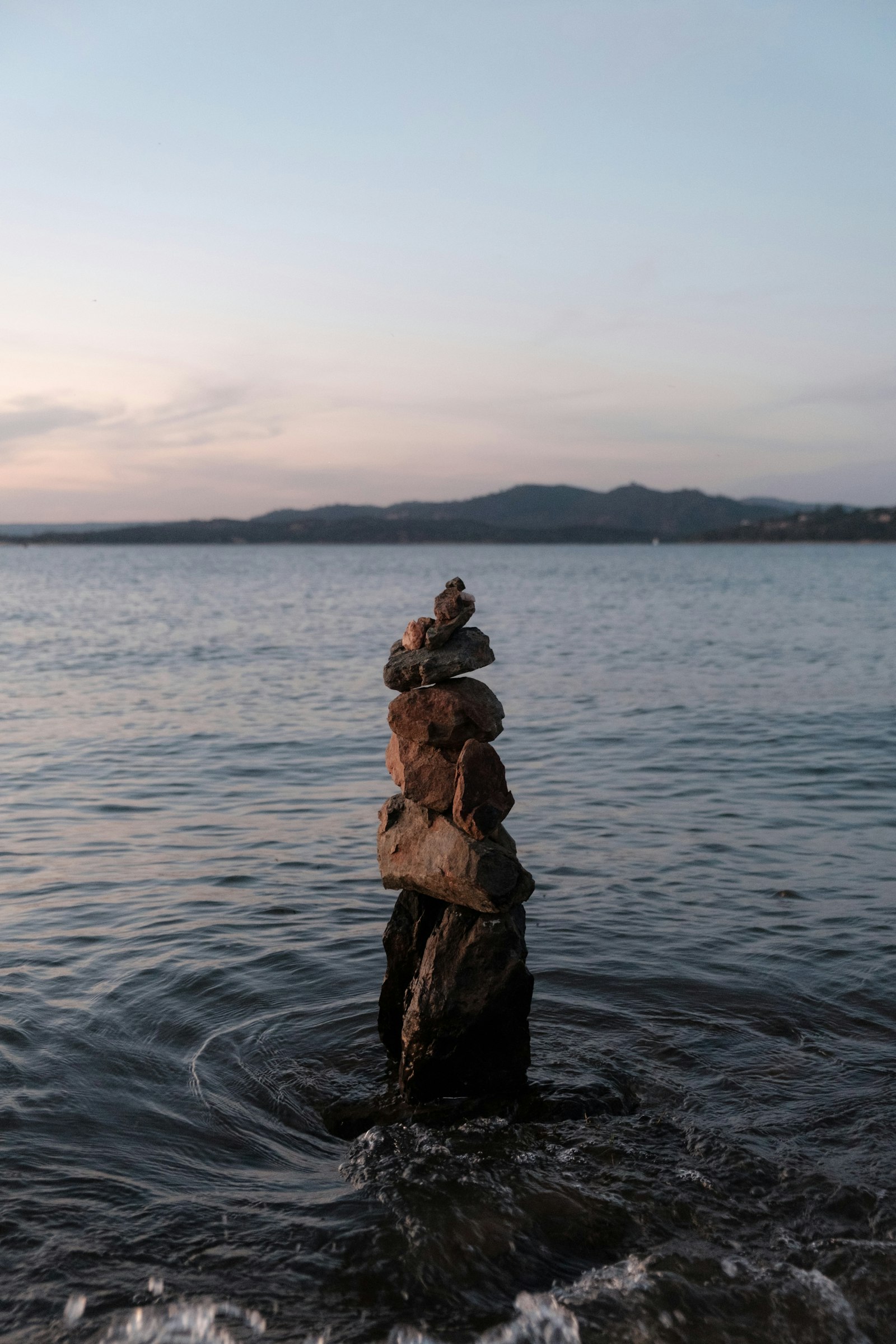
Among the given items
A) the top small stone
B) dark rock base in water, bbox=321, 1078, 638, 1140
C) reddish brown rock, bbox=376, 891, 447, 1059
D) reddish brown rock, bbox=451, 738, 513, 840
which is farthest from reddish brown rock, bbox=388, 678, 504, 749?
dark rock base in water, bbox=321, 1078, 638, 1140

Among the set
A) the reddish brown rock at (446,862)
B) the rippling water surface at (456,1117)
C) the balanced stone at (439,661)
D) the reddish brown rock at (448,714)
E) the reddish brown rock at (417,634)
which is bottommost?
the rippling water surface at (456,1117)

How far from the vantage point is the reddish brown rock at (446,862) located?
7473 millimetres

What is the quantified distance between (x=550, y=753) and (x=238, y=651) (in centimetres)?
2250

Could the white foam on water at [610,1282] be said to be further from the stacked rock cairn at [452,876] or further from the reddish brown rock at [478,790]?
the reddish brown rock at [478,790]

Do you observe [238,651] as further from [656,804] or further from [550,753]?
[656,804]

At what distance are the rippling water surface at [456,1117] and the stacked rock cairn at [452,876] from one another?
17.6 inches

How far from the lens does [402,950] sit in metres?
8.14

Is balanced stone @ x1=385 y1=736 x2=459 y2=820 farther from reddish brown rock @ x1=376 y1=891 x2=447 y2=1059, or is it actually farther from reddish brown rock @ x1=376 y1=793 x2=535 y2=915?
reddish brown rock @ x1=376 y1=891 x2=447 y2=1059

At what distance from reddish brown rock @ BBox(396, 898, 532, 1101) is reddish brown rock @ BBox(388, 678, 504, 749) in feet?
4.04

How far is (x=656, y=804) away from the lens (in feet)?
54.1

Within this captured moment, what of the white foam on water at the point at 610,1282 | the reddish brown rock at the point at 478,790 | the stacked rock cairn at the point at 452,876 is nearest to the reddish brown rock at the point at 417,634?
the stacked rock cairn at the point at 452,876

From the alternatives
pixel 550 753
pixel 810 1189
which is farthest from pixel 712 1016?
pixel 550 753

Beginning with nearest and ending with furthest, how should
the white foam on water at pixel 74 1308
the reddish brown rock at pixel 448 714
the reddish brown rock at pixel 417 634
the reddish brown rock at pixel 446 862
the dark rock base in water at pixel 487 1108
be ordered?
the white foam on water at pixel 74 1308
the dark rock base in water at pixel 487 1108
the reddish brown rock at pixel 446 862
the reddish brown rock at pixel 448 714
the reddish brown rock at pixel 417 634

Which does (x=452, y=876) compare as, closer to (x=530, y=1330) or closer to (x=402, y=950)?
(x=402, y=950)
